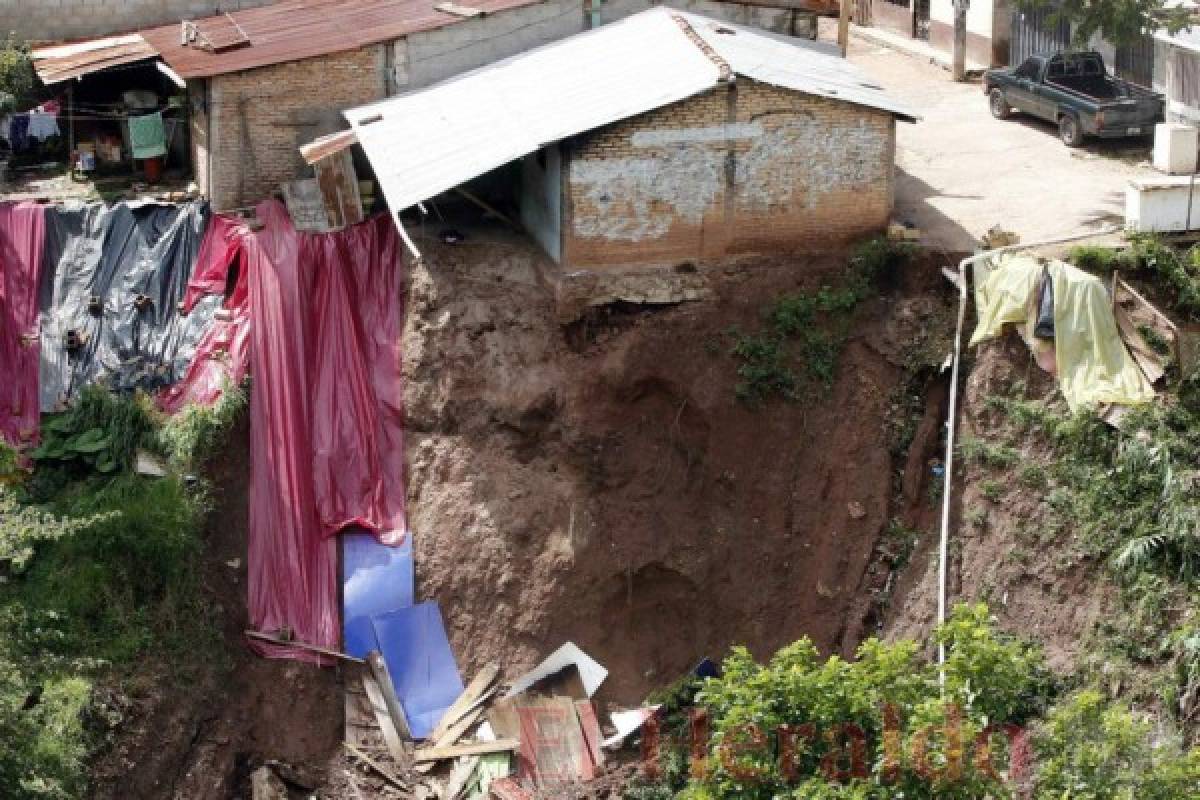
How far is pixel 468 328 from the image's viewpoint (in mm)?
20125

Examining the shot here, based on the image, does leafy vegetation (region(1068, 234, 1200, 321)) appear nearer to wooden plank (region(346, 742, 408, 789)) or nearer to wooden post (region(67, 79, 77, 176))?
wooden plank (region(346, 742, 408, 789))

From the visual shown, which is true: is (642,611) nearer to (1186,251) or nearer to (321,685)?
(321,685)

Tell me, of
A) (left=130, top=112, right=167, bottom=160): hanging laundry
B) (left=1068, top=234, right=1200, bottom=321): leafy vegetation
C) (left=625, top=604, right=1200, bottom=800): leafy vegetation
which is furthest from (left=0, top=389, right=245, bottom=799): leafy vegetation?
(left=1068, top=234, right=1200, bottom=321): leafy vegetation

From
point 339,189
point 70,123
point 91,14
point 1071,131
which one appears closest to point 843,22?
point 1071,131

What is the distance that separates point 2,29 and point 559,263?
9.76 metres

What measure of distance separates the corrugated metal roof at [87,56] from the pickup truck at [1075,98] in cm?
1183

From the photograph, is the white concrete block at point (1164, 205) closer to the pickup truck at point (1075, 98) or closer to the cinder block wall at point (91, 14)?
the pickup truck at point (1075, 98)

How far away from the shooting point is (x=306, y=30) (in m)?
23.0

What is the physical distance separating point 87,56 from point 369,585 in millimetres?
8919

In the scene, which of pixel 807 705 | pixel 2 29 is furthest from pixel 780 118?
pixel 2 29

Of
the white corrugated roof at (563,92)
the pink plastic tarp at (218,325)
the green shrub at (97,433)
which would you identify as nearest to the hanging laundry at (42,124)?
the pink plastic tarp at (218,325)

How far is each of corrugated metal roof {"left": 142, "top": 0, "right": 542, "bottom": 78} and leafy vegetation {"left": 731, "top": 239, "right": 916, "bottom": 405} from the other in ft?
18.6

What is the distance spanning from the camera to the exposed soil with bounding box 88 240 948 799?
19.1 metres

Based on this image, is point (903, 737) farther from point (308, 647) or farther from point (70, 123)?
point (70, 123)
